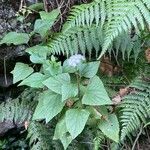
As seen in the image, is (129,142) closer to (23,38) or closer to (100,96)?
(100,96)

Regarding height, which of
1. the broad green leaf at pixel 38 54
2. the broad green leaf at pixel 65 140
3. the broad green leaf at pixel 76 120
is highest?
the broad green leaf at pixel 38 54

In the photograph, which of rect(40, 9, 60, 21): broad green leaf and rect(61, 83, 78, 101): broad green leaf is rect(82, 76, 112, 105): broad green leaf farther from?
rect(40, 9, 60, 21): broad green leaf

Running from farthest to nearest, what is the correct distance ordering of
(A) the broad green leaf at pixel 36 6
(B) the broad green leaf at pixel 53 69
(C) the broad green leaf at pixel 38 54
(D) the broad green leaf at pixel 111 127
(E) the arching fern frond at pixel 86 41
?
(A) the broad green leaf at pixel 36 6
(E) the arching fern frond at pixel 86 41
(C) the broad green leaf at pixel 38 54
(B) the broad green leaf at pixel 53 69
(D) the broad green leaf at pixel 111 127

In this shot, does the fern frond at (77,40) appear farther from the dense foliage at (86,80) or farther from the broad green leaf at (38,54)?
the broad green leaf at (38,54)

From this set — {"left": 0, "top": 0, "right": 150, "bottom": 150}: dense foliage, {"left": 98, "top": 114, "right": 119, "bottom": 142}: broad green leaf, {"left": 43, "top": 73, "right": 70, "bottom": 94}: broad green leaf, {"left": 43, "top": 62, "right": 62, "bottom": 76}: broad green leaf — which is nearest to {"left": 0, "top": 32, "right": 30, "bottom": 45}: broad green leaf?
{"left": 0, "top": 0, "right": 150, "bottom": 150}: dense foliage

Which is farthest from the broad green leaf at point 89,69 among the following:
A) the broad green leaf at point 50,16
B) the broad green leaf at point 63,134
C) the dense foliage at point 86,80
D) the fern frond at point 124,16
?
the broad green leaf at point 50,16
